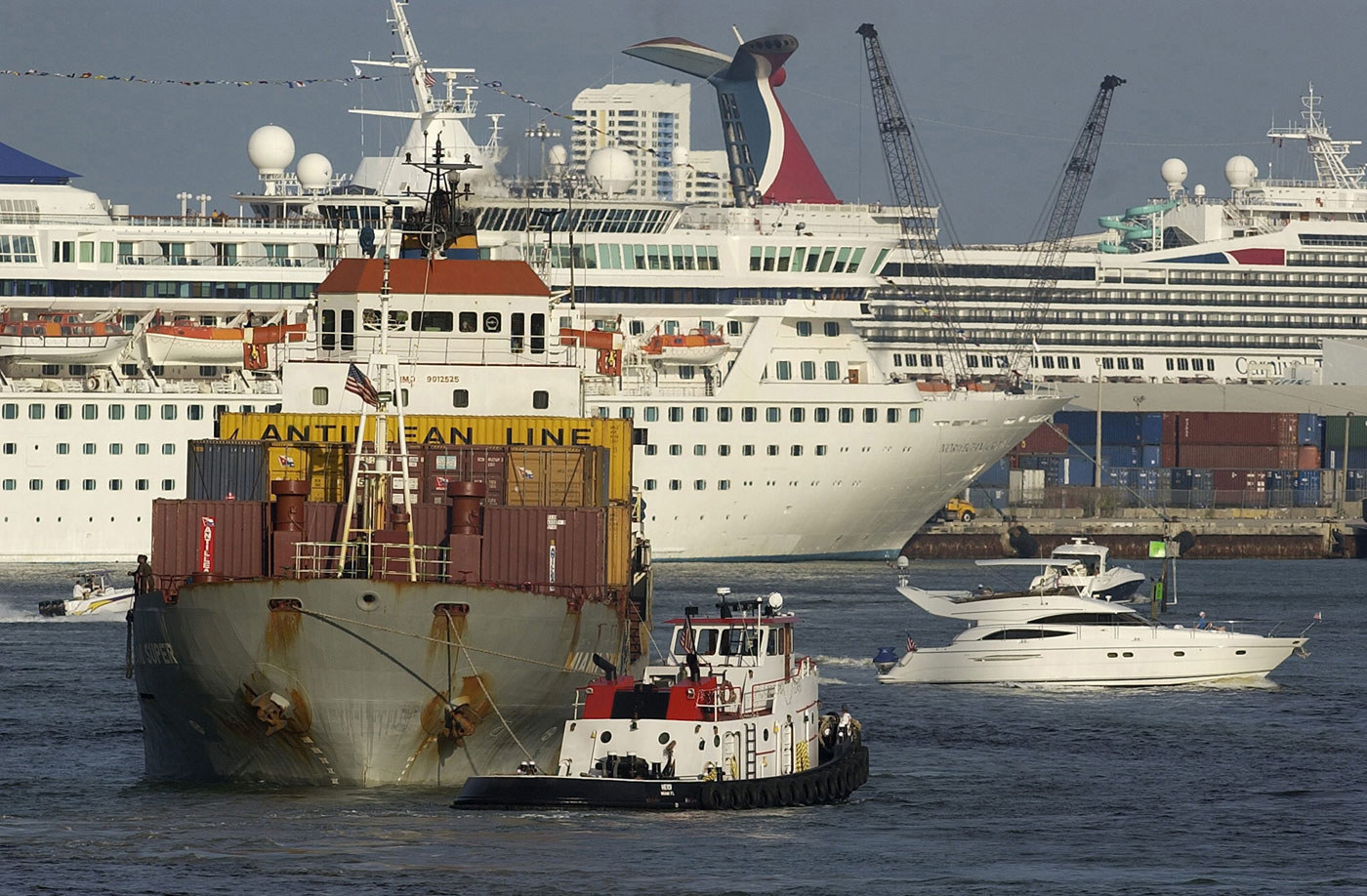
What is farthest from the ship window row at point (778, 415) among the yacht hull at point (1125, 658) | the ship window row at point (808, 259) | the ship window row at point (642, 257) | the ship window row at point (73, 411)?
the yacht hull at point (1125, 658)

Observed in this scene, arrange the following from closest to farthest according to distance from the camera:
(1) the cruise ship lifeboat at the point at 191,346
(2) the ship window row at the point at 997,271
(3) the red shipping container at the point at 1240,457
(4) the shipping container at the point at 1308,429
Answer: (1) the cruise ship lifeboat at the point at 191,346
(3) the red shipping container at the point at 1240,457
(4) the shipping container at the point at 1308,429
(2) the ship window row at the point at 997,271

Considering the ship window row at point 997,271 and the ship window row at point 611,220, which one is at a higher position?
the ship window row at point 997,271

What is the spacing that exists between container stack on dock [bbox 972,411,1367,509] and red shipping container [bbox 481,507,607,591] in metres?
82.4

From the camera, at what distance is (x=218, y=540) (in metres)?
35.1

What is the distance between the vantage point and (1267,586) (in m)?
83.4

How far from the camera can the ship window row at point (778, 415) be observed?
8469 centimetres

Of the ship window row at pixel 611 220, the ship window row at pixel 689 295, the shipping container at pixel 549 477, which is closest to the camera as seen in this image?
the shipping container at pixel 549 477

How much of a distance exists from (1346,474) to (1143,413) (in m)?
10.6

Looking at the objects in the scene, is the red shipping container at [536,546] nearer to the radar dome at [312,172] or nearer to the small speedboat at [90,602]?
the small speedboat at [90,602]

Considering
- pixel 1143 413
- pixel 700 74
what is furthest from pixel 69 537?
pixel 700 74

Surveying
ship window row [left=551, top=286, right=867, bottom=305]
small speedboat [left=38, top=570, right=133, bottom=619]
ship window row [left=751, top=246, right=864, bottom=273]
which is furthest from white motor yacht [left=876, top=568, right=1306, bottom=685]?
ship window row [left=751, top=246, right=864, bottom=273]

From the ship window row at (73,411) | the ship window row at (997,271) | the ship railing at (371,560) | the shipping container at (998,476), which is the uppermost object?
the ship window row at (997,271)

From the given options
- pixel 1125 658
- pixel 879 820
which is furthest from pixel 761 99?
pixel 879 820

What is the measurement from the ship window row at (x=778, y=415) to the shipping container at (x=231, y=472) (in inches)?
1789
